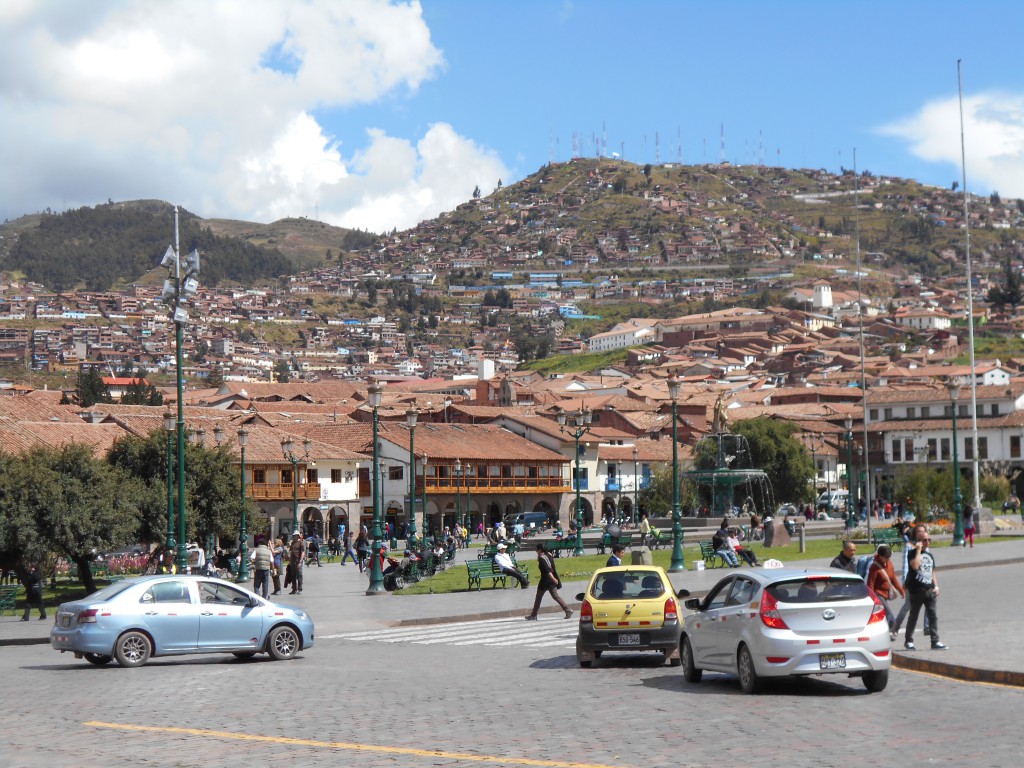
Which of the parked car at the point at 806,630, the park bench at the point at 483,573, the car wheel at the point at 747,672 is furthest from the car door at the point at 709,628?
the park bench at the point at 483,573

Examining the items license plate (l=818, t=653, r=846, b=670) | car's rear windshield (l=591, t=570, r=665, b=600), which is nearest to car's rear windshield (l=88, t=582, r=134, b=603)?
car's rear windshield (l=591, t=570, r=665, b=600)

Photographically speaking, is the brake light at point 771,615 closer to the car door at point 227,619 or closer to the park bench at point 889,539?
the car door at point 227,619

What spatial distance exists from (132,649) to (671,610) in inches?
271

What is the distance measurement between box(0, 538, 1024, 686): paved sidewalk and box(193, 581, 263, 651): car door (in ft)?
16.5

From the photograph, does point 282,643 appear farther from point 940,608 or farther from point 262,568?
point 940,608

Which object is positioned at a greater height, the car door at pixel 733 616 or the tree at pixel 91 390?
the tree at pixel 91 390

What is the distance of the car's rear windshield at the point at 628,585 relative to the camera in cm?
1777

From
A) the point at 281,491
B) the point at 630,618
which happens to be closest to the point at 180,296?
the point at 630,618

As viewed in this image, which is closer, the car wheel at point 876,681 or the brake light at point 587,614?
the car wheel at point 876,681

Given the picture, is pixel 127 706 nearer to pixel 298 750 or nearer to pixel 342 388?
pixel 298 750

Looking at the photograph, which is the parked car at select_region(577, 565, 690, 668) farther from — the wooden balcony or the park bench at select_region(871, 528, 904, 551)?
the wooden balcony

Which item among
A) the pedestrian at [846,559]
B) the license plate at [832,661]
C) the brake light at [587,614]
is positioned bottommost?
the license plate at [832,661]

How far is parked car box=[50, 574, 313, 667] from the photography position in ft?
60.0

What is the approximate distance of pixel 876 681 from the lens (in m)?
13.8
